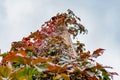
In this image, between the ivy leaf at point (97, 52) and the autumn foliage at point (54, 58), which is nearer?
the autumn foliage at point (54, 58)

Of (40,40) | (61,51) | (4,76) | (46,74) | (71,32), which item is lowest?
(4,76)

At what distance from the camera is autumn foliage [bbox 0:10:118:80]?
58.6 inches

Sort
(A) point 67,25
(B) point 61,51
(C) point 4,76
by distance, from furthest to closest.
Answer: (A) point 67,25, (B) point 61,51, (C) point 4,76

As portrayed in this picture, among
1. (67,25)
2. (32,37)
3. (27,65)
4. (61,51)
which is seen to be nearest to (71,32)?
(67,25)

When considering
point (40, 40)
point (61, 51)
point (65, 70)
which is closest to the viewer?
point (65, 70)

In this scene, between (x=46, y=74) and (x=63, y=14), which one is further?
(x=63, y=14)

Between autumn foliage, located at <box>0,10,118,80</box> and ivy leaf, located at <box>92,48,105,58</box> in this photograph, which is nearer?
autumn foliage, located at <box>0,10,118,80</box>

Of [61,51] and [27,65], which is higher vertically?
[61,51]

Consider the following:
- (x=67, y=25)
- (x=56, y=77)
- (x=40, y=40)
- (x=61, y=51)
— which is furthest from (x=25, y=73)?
(x=67, y=25)

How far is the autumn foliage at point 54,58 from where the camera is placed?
1.49 m

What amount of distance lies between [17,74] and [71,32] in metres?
2.61

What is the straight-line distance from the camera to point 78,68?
5.68 feet

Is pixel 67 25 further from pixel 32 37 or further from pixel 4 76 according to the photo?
pixel 4 76

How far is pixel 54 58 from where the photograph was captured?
227 centimetres
